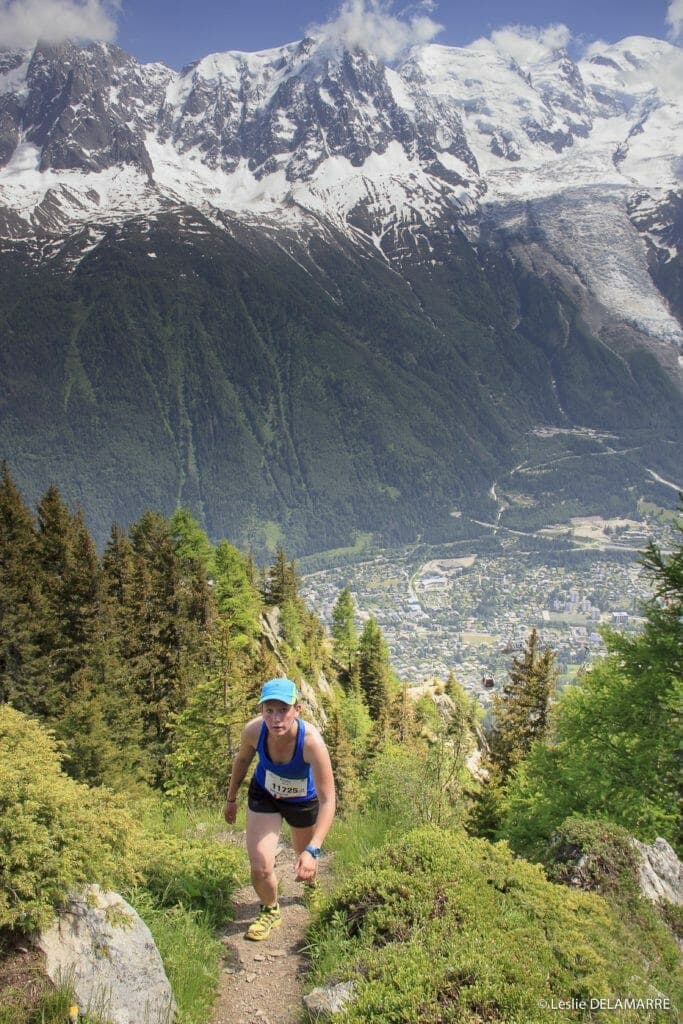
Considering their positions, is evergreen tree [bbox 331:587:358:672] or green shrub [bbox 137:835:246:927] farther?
evergreen tree [bbox 331:587:358:672]

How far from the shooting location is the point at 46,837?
6891mm

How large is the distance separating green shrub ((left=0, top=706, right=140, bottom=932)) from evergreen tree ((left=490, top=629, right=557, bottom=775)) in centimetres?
3266

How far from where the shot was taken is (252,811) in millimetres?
9125

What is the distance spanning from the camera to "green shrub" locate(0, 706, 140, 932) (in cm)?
658

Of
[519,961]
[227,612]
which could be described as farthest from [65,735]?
[519,961]

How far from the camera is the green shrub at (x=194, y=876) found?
31.9 ft

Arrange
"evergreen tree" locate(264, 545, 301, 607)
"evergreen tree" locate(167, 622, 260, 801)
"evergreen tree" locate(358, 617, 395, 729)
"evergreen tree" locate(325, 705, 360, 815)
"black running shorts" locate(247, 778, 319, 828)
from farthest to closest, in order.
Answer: "evergreen tree" locate(264, 545, 301, 607) → "evergreen tree" locate(358, 617, 395, 729) → "evergreen tree" locate(325, 705, 360, 815) → "evergreen tree" locate(167, 622, 260, 801) → "black running shorts" locate(247, 778, 319, 828)

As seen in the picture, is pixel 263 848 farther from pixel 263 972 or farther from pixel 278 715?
pixel 278 715

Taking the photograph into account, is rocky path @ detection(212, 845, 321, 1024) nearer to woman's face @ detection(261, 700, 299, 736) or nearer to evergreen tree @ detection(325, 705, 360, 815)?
woman's face @ detection(261, 700, 299, 736)

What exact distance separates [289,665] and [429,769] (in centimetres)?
3386

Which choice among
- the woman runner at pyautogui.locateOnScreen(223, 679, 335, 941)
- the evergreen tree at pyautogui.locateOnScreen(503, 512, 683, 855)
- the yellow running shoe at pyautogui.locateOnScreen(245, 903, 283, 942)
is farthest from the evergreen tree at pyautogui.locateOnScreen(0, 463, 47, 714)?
the woman runner at pyautogui.locateOnScreen(223, 679, 335, 941)

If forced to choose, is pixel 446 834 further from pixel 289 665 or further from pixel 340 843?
pixel 289 665

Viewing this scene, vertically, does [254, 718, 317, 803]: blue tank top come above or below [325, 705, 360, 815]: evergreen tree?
above

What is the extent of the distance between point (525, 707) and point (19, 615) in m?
28.4
